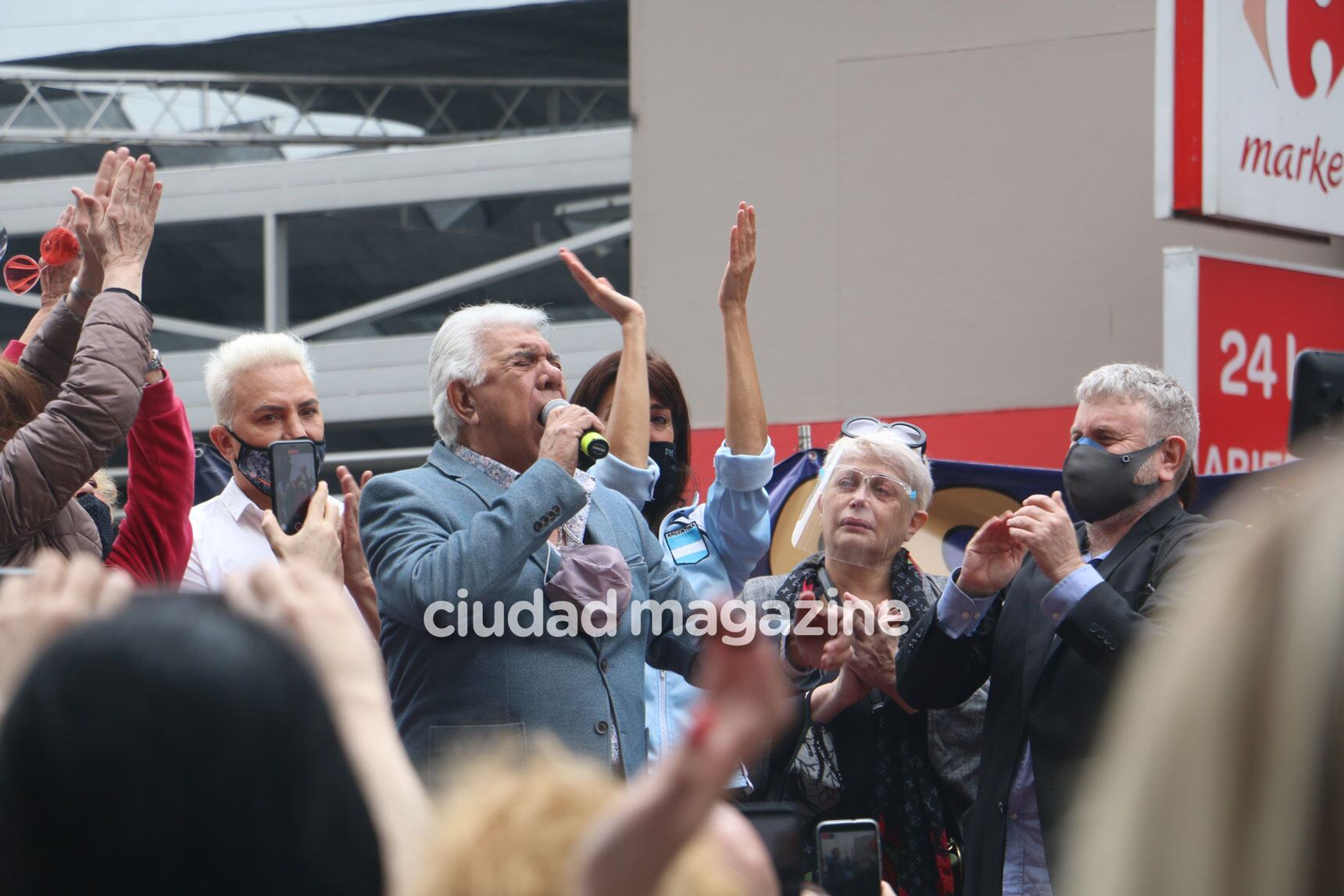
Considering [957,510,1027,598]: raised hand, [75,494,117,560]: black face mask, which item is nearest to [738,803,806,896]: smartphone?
[957,510,1027,598]: raised hand

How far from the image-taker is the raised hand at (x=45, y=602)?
1343 mm

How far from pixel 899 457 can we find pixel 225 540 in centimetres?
174

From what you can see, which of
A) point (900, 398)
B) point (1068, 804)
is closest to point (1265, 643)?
point (1068, 804)

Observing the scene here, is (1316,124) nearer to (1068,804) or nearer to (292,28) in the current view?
(1068,804)

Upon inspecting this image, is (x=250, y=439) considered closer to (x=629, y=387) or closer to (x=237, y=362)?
(x=237, y=362)

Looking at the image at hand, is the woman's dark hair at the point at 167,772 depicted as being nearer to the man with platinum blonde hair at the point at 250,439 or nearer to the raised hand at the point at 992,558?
the man with platinum blonde hair at the point at 250,439

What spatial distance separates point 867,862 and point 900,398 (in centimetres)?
541

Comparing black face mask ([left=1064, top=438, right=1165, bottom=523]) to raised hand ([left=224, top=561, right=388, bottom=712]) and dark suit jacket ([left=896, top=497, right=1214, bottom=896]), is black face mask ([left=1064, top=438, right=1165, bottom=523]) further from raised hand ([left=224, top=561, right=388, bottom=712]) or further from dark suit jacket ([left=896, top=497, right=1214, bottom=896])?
raised hand ([left=224, top=561, right=388, bottom=712])

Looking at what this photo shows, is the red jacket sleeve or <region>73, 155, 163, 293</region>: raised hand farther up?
<region>73, 155, 163, 293</region>: raised hand

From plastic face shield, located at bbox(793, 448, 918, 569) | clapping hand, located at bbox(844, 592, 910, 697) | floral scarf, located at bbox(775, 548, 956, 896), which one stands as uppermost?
plastic face shield, located at bbox(793, 448, 918, 569)

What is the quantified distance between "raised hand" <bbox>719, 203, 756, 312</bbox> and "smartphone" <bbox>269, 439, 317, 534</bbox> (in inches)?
57.0

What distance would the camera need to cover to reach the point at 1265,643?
3.19 ft

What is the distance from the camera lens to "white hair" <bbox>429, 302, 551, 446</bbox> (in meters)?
3.72

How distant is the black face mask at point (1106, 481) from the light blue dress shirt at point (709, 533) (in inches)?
32.1
